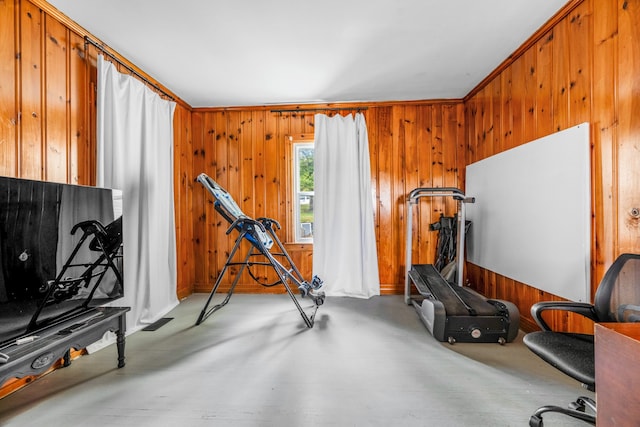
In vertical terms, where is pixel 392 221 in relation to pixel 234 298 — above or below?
above

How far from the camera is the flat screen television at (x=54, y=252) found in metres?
1.35

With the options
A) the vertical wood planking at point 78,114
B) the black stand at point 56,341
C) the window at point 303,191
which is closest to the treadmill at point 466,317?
the window at point 303,191

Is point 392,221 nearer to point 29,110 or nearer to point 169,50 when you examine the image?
point 169,50

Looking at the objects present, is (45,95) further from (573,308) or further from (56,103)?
(573,308)

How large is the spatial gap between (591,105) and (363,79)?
191cm

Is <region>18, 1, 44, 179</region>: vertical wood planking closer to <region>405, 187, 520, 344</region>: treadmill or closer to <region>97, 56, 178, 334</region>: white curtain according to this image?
<region>97, 56, 178, 334</region>: white curtain

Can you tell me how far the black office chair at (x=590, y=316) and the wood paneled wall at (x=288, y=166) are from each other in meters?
2.12

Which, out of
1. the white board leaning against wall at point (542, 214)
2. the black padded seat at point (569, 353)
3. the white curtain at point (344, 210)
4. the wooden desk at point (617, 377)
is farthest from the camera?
the white curtain at point (344, 210)

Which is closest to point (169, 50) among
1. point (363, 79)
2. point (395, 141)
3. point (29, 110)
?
point (29, 110)

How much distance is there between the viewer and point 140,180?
99.7 inches

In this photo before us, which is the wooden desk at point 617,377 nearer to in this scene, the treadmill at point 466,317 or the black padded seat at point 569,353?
the black padded seat at point 569,353

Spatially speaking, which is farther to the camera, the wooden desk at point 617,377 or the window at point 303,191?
the window at point 303,191

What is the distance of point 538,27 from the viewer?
2.12 metres

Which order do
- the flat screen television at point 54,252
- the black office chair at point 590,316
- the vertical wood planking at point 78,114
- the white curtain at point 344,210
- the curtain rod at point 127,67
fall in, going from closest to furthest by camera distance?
the black office chair at point 590,316, the flat screen television at point 54,252, the vertical wood planking at point 78,114, the curtain rod at point 127,67, the white curtain at point 344,210
